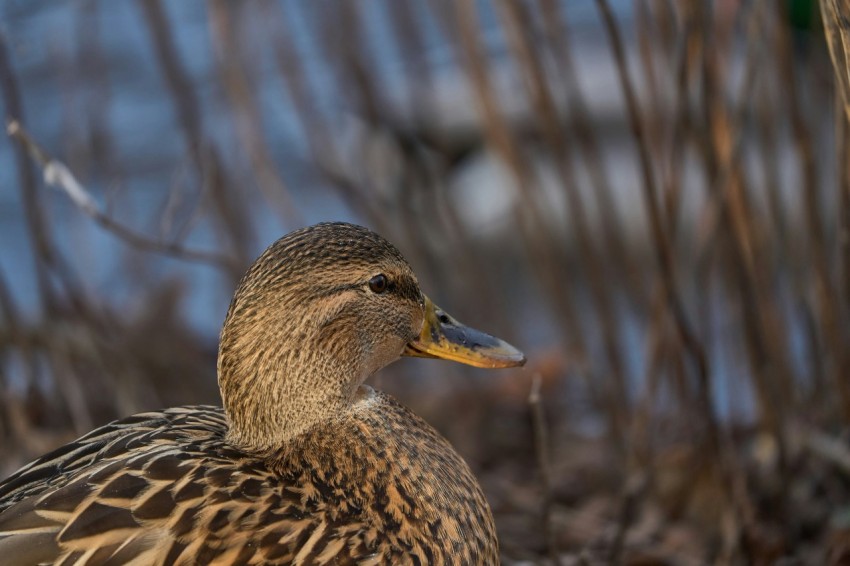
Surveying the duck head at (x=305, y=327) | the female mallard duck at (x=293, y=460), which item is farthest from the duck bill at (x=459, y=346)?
the duck head at (x=305, y=327)

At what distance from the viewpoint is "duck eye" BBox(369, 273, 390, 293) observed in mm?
2742

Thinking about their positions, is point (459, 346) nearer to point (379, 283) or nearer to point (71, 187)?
point (379, 283)

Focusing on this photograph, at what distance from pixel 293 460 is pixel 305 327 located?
0.29 metres

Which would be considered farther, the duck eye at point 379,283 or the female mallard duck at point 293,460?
the duck eye at point 379,283

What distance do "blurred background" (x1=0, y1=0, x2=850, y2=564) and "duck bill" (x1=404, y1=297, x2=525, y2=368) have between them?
0.51 ft

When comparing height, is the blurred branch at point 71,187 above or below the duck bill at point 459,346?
above

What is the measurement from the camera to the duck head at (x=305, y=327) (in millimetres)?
2631

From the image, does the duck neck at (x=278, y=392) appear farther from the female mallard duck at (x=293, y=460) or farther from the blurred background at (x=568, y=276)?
the blurred background at (x=568, y=276)

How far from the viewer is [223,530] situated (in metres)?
2.47

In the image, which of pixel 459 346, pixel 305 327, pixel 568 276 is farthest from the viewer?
pixel 568 276

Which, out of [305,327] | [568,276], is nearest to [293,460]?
[305,327]

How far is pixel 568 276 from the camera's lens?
4898mm

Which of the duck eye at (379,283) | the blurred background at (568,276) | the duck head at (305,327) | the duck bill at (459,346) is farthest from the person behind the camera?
the blurred background at (568,276)

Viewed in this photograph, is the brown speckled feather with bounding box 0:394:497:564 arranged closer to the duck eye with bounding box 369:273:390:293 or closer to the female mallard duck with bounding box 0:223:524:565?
the female mallard duck with bounding box 0:223:524:565
